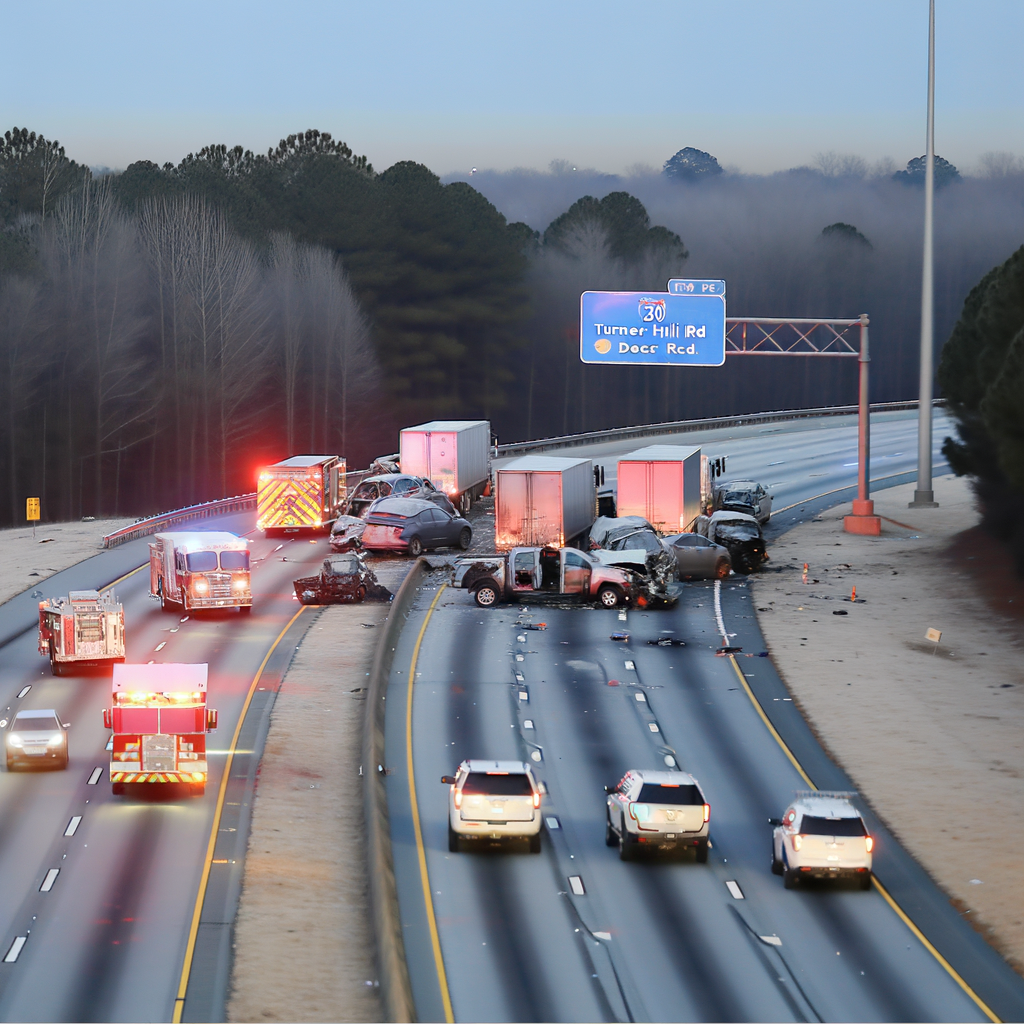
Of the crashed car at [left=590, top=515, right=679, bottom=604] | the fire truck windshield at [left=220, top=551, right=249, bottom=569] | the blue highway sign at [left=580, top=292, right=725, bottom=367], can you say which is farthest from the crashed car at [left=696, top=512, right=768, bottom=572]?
the fire truck windshield at [left=220, top=551, right=249, bottom=569]

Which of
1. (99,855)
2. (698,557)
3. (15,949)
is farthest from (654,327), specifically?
(15,949)

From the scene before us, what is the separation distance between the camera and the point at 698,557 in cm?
4978

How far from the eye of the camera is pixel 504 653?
40.2 metres

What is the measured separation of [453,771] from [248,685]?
803 cm

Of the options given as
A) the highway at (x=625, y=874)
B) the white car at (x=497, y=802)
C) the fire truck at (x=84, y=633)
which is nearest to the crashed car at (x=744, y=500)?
the highway at (x=625, y=874)

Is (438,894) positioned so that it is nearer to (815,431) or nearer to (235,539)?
(235,539)

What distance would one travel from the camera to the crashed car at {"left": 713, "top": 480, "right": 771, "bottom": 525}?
2360 inches

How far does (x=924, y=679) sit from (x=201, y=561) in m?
20.2

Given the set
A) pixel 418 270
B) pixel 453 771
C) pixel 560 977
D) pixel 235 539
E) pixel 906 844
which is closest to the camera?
pixel 560 977

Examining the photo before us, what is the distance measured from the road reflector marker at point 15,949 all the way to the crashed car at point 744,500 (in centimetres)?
4068

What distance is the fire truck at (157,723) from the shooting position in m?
27.9

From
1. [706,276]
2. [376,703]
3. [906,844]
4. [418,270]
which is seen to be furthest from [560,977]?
[706,276]

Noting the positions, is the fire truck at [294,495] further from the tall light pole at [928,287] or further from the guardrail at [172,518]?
the tall light pole at [928,287]

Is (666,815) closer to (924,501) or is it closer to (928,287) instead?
(928,287)
